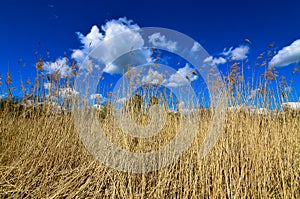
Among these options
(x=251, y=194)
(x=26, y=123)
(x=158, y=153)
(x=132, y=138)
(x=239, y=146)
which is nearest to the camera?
(x=251, y=194)

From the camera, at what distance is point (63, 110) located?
114 inches

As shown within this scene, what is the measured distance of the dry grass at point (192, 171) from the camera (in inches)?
68.4

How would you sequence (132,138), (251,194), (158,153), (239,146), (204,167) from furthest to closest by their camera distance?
(132,138) < (158,153) < (239,146) < (204,167) < (251,194)

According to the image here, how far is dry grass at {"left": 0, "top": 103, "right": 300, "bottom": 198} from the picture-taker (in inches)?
68.4

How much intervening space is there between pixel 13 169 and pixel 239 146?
2206 mm

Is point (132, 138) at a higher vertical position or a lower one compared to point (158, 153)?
higher

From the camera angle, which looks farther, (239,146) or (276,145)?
(239,146)

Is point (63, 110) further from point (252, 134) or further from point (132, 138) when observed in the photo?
point (252, 134)

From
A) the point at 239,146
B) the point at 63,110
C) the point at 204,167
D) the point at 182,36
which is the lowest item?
the point at 204,167

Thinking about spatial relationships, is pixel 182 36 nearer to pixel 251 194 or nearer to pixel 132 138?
pixel 132 138

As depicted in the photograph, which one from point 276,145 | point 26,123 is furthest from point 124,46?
point 276,145

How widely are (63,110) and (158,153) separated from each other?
4.86 feet

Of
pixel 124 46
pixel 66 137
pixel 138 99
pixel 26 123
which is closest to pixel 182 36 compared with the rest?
pixel 124 46

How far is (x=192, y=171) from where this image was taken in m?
1.92
